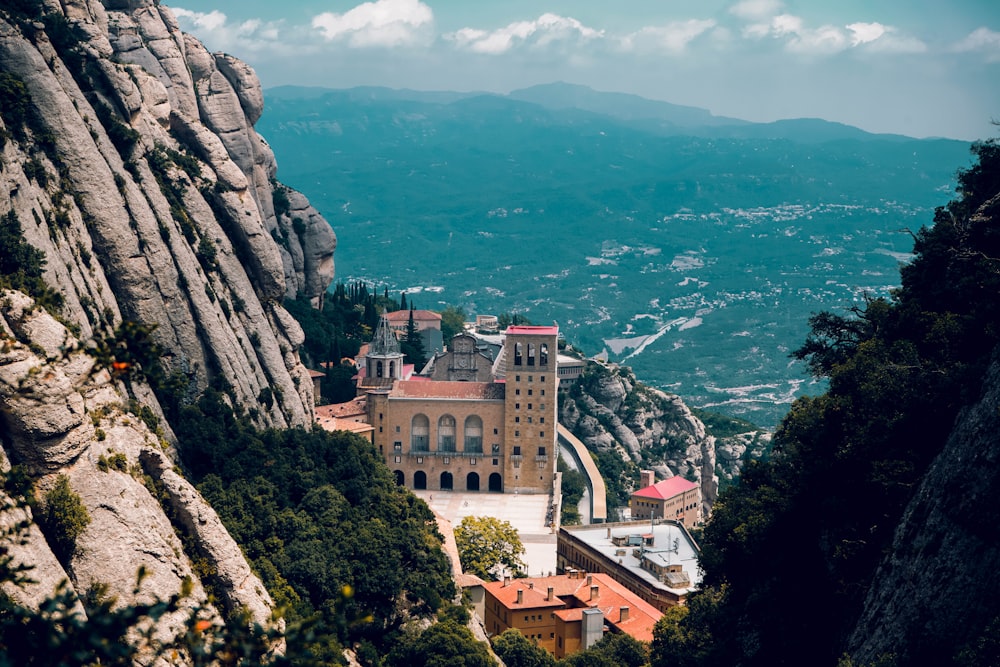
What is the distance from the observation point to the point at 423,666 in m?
54.0

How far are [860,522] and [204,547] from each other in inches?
774

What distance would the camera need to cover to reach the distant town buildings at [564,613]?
69125 millimetres

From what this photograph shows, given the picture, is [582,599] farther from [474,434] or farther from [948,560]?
[948,560]

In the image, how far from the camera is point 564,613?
233 ft

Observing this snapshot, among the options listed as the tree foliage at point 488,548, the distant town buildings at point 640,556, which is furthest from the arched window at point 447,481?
the tree foliage at point 488,548

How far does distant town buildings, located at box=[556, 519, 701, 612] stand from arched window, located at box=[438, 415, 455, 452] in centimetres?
1104

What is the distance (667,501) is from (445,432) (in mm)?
17359

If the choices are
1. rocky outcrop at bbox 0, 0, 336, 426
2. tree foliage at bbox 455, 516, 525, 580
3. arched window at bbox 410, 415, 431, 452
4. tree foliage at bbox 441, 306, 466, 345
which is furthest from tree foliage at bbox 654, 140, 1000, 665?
tree foliage at bbox 441, 306, 466, 345

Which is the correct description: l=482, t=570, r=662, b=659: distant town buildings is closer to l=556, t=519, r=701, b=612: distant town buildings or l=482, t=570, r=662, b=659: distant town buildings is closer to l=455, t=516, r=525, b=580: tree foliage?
l=556, t=519, r=701, b=612: distant town buildings

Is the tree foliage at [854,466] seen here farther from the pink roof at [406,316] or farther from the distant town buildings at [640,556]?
the pink roof at [406,316]

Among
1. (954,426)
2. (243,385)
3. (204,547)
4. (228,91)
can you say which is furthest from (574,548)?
(954,426)

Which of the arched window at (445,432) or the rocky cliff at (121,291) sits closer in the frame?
the rocky cliff at (121,291)

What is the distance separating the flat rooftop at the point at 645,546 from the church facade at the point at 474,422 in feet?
26.8

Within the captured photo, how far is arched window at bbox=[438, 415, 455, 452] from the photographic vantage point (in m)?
97.1
